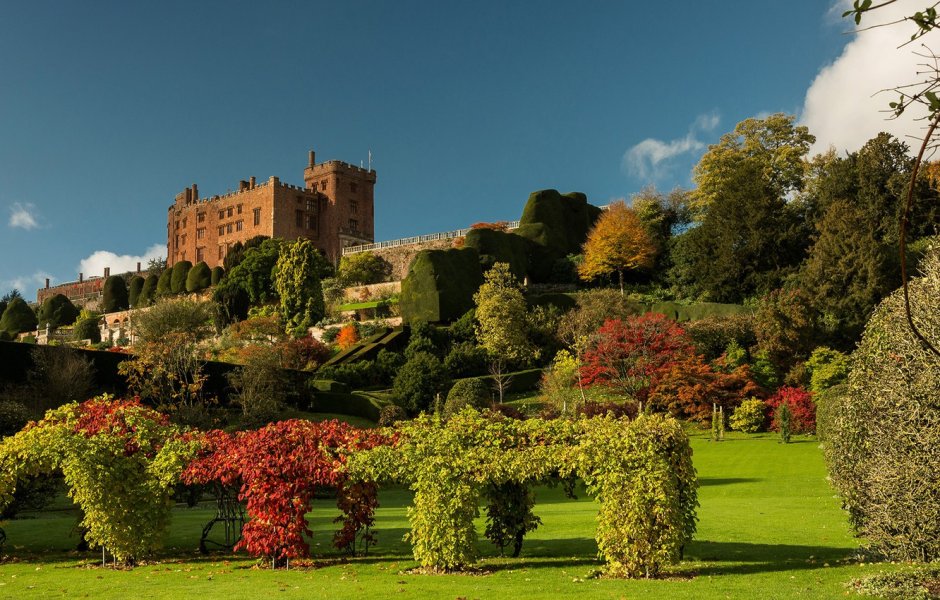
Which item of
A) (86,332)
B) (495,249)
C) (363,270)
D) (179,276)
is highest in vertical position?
(179,276)

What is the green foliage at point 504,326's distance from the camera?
130 feet

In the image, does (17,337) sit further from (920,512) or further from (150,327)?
(920,512)

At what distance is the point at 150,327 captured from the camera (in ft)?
157

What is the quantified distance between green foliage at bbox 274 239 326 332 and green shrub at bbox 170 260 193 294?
21200mm

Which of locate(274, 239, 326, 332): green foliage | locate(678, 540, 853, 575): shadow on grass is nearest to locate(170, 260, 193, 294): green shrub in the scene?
locate(274, 239, 326, 332): green foliage

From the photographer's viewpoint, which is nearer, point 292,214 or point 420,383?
point 420,383

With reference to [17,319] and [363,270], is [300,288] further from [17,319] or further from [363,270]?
[17,319]

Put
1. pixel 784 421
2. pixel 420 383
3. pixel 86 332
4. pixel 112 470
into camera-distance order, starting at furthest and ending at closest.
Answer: pixel 86 332 → pixel 420 383 → pixel 784 421 → pixel 112 470

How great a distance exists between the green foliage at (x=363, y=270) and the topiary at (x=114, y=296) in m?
26.9

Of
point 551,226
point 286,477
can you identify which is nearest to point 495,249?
point 551,226

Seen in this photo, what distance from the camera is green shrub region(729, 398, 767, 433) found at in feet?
99.2

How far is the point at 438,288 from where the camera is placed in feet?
147

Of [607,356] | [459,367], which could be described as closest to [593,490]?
[607,356]

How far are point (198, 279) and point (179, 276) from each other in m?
3.49
